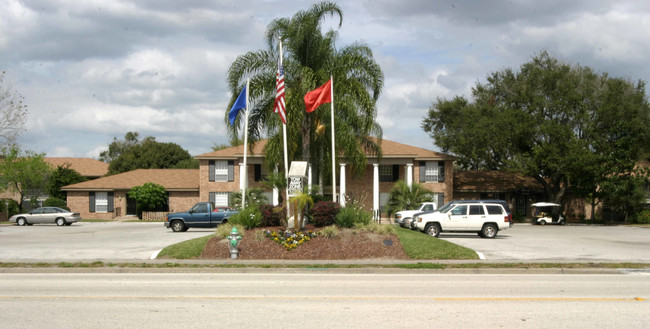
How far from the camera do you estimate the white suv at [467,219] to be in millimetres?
25828

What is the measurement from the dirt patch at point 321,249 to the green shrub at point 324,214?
3.50ft

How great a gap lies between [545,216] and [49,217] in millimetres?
37232

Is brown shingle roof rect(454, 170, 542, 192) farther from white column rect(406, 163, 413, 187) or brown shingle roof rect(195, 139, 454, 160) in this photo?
white column rect(406, 163, 413, 187)

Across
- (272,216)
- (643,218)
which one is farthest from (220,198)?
(643,218)

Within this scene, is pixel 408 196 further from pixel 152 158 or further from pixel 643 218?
pixel 152 158

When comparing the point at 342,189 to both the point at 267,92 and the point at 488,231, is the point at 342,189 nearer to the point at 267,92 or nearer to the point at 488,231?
the point at 488,231

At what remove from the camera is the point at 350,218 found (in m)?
18.9

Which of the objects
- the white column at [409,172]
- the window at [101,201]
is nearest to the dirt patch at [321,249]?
the white column at [409,172]

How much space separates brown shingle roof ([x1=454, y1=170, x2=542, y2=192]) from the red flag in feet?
99.9

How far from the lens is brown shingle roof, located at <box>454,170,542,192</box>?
159 feet

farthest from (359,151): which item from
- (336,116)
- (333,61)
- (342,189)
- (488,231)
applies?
(342,189)

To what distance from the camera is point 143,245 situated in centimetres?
2216

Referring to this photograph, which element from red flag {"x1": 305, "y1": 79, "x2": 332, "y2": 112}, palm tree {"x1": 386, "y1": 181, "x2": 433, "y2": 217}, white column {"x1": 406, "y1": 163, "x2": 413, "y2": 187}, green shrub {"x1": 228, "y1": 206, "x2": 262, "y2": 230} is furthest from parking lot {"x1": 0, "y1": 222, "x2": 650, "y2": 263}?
white column {"x1": 406, "y1": 163, "x2": 413, "y2": 187}

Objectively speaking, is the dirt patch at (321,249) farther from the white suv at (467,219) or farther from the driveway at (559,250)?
the white suv at (467,219)
